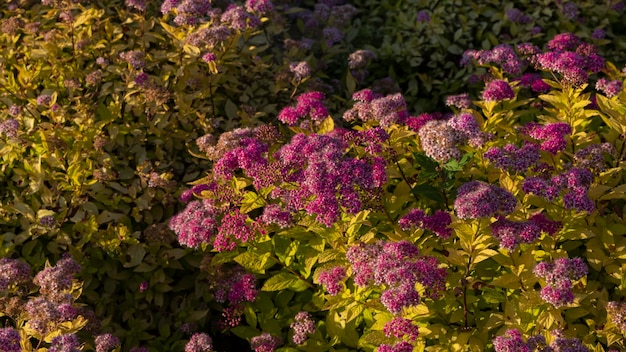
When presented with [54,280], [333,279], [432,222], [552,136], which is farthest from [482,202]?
[54,280]

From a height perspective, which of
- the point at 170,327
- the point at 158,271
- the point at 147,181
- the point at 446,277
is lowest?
the point at 170,327

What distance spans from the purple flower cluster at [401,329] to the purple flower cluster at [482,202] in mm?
526

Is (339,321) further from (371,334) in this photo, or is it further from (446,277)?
(446,277)

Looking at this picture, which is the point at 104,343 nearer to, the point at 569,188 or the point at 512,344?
the point at 512,344

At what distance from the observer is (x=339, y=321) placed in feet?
11.6

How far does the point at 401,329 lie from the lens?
289 cm

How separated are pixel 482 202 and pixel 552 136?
95cm

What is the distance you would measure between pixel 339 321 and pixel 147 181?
5.33 ft

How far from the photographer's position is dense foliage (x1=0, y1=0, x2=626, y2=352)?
3049 millimetres

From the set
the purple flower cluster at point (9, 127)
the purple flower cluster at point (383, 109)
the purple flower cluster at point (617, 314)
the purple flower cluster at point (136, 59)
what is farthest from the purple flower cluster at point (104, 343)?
the purple flower cluster at point (617, 314)

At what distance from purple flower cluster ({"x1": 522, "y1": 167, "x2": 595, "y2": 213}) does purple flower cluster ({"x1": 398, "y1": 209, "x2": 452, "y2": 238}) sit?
14.6 inches

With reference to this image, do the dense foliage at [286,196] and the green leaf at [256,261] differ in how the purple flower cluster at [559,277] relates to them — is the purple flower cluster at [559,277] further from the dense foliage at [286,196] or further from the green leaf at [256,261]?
the green leaf at [256,261]

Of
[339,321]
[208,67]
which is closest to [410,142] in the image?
[339,321]

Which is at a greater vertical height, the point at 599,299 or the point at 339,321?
the point at 599,299
